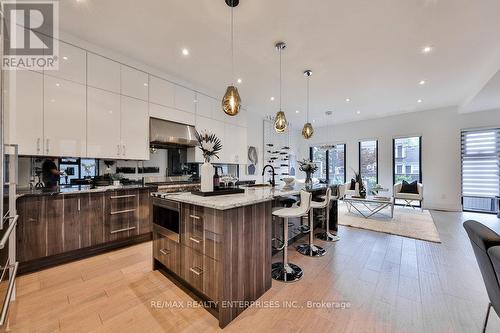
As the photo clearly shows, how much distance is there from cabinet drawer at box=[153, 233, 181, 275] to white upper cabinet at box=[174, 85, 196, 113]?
2.82m

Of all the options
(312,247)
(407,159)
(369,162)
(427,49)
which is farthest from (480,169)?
(312,247)

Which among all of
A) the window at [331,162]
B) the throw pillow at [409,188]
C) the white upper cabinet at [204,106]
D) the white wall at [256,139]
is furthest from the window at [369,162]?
the white upper cabinet at [204,106]

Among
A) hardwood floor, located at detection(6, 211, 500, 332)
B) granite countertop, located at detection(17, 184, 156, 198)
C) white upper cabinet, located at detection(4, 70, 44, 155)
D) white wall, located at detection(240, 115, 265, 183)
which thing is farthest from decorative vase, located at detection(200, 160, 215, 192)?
white wall, located at detection(240, 115, 265, 183)

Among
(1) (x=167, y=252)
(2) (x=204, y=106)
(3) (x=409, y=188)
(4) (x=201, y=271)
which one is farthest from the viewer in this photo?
(3) (x=409, y=188)

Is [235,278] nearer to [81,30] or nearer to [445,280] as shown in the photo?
[445,280]

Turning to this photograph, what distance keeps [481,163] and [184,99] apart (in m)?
8.15

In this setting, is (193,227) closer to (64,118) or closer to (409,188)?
(64,118)

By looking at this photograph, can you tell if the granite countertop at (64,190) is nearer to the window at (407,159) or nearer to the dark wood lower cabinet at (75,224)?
the dark wood lower cabinet at (75,224)

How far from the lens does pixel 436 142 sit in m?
6.15

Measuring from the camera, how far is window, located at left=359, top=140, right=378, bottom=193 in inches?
286

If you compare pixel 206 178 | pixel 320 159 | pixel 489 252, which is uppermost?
pixel 320 159

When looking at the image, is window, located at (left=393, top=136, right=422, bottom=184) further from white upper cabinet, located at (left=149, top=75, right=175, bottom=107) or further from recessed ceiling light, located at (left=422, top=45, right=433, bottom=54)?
white upper cabinet, located at (left=149, top=75, right=175, bottom=107)

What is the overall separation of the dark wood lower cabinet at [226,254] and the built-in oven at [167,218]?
103 millimetres

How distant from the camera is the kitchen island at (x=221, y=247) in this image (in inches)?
62.4
